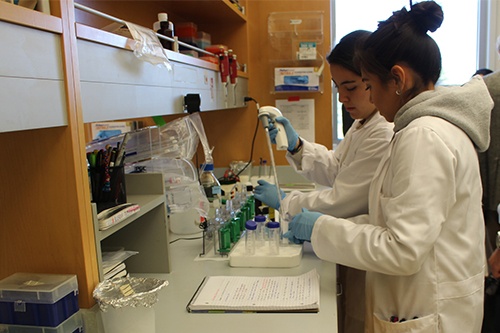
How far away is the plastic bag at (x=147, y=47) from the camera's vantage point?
3.69ft

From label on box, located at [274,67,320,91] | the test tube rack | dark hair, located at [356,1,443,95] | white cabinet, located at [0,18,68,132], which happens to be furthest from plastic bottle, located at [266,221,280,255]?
label on box, located at [274,67,320,91]

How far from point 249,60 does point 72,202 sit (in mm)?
2153

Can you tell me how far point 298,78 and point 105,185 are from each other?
189cm

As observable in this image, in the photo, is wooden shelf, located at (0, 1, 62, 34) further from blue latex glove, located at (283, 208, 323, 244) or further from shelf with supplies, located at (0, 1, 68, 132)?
blue latex glove, located at (283, 208, 323, 244)

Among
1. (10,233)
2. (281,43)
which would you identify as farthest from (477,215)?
(281,43)

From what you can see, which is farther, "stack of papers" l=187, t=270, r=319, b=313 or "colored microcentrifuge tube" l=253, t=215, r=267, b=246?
"colored microcentrifuge tube" l=253, t=215, r=267, b=246

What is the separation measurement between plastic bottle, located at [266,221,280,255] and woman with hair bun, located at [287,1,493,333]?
274 millimetres

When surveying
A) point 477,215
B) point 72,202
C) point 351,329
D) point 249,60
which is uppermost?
point 249,60

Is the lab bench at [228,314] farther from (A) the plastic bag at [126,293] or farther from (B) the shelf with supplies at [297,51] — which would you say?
(B) the shelf with supplies at [297,51]

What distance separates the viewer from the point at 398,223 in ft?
3.27

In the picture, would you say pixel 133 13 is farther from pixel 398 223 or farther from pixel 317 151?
pixel 398 223

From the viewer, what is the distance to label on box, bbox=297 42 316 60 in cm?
273

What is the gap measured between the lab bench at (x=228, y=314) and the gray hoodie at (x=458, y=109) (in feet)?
1.66

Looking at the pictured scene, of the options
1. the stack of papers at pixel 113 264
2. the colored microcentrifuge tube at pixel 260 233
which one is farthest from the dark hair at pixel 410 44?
the stack of papers at pixel 113 264
